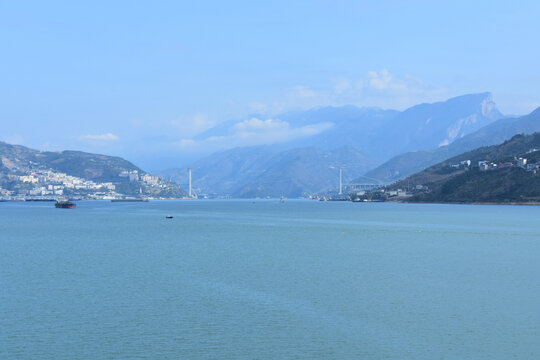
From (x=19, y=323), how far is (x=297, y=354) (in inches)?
685

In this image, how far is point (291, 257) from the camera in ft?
220

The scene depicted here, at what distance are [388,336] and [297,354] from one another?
607cm

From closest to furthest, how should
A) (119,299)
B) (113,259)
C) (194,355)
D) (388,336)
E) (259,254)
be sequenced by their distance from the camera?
(194,355)
(388,336)
(119,299)
(113,259)
(259,254)

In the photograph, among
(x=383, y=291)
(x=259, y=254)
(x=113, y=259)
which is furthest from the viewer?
(x=259, y=254)

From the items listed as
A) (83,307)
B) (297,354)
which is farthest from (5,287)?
(297,354)

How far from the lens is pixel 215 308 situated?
3762cm

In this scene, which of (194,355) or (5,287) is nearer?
(194,355)

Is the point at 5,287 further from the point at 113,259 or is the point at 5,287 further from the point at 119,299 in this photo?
the point at 113,259

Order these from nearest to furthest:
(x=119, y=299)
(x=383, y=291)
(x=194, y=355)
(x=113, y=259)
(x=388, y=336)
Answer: (x=194, y=355)
(x=388, y=336)
(x=119, y=299)
(x=383, y=291)
(x=113, y=259)

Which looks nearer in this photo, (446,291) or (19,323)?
(19,323)

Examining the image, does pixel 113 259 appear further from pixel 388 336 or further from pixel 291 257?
pixel 388 336

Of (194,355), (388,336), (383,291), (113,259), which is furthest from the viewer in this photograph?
(113,259)

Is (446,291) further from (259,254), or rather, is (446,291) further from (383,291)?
(259,254)

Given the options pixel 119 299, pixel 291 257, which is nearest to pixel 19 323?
pixel 119 299
